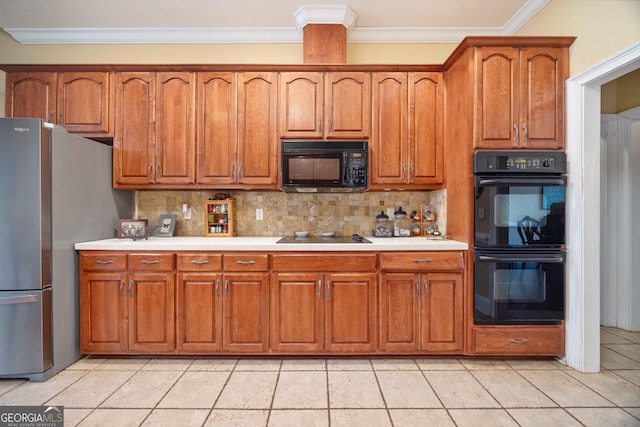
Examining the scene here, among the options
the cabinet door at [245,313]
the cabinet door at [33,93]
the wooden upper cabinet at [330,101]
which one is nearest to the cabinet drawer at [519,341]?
the cabinet door at [245,313]

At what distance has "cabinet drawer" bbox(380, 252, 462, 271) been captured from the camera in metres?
2.44

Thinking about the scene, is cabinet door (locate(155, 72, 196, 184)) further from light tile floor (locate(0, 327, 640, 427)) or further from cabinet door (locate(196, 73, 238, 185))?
light tile floor (locate(0, 327, 640, 427))

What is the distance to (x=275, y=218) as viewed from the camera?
10.4 feet

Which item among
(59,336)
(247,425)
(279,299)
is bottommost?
(247,425)

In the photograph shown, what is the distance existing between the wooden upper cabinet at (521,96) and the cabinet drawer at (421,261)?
2.99ft

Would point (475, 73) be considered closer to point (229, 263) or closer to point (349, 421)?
point (229, 263)

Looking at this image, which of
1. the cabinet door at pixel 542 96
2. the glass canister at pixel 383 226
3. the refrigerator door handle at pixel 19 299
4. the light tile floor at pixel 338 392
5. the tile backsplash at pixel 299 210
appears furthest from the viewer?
the tile backsplash at pixel 299 210

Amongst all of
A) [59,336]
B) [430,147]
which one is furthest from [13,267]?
[430,147]

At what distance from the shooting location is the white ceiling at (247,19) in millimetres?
2754

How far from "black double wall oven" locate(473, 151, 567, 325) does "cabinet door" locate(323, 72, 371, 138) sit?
1004 mm

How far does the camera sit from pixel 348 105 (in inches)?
109

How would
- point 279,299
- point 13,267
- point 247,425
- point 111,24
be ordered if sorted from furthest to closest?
point 111,24, point 279,299, point 13,267, point 247,425

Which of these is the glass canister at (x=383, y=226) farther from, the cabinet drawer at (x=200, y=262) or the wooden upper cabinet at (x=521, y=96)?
the cabinet drawer at (x=200, y=262)

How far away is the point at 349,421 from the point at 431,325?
1.03m
